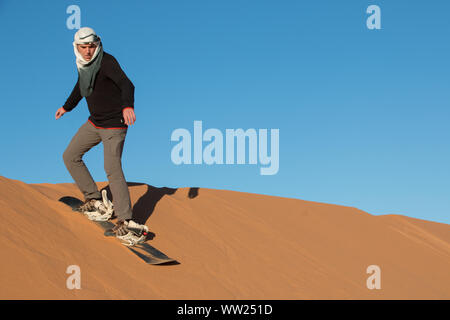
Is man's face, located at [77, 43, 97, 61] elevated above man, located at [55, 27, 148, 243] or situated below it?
above

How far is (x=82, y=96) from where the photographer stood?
20.5ft

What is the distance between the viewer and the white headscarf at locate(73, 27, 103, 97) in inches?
217

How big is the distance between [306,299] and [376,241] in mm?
3684

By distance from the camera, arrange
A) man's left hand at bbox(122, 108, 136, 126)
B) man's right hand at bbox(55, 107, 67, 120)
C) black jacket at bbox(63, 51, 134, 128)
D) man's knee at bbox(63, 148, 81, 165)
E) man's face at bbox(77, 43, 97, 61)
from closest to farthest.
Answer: man's left hand at bbox(122, 108, 136, 126) → man's face at bbox(77, 43, 97, 61) → black jacket at bbox(63, 51, 134, 128) → man's knee at bbox(63, 148, 81, 165) → man's right hand at bbox(55, 107, 67, 120)

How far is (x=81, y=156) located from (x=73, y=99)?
782mm

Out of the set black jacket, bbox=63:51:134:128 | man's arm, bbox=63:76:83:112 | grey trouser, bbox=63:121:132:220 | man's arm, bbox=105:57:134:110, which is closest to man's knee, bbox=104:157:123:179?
grey trouser, bbox=63:121:132:220

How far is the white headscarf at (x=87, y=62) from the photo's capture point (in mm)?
5512

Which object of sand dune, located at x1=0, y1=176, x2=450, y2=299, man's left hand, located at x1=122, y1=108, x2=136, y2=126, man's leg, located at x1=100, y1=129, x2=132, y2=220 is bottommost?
sand dune, located at x1=0, y1=176, x2=450, y2=299

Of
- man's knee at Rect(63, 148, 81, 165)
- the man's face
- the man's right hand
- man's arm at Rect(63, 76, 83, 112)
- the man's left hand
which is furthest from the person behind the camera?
the man's right hand

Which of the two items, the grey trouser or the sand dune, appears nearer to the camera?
the sand dune

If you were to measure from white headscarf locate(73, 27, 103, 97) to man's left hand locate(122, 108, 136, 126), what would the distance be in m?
0.63

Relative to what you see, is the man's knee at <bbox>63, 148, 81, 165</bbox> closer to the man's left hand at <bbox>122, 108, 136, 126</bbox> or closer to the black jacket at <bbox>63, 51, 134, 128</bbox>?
Result: the black jacket at <bbox>63, 51, 134, 128</bbox>

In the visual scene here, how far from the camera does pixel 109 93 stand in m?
5.74

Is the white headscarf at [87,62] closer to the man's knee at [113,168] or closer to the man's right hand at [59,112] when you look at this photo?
the man's right hand at [59,112]
